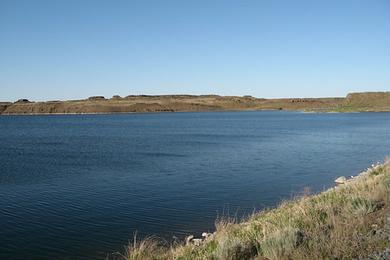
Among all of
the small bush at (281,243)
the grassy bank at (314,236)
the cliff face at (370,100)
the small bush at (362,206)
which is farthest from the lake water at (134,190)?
the cliff face at (370,100)

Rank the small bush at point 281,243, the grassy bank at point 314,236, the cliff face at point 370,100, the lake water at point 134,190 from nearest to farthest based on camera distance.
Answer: the grassy bank at point 314,236 → the small bush at point 281,243 → the lake water at point 134,190 → the cliff face at point 370,100

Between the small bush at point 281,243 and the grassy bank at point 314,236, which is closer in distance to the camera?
the grassy bank at point 314,236

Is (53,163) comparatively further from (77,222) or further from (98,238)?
(98,238)

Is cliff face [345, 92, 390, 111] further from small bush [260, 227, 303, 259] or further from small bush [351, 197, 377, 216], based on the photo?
small bush [260, 227, 303, 259]

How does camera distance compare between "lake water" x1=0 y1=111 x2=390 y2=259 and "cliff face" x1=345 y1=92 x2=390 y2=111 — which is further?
"cliff face" x1=345 y1=92 x2=390 y2=111

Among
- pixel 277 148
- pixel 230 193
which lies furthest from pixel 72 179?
pixel 277 148

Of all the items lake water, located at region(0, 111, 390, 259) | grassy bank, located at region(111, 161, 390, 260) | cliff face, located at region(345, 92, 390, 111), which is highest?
cliff face, located at region(345, 92, 390, 111)

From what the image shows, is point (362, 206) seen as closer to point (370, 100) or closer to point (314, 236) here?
point (314, 236)

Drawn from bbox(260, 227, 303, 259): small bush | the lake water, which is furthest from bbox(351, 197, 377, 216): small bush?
the lake water

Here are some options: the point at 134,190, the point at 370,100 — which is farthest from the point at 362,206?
the point at 370,100

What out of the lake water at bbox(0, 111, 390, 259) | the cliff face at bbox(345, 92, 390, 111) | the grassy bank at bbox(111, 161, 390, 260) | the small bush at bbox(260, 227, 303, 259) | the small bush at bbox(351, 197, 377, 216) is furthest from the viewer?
the cliff face at bbox(345, 92, 390, 111)

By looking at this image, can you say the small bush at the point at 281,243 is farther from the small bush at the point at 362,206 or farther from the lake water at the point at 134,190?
the lake water at the point at 134,190

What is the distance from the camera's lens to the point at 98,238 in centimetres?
1287

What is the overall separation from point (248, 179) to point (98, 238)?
1145 centimetres
